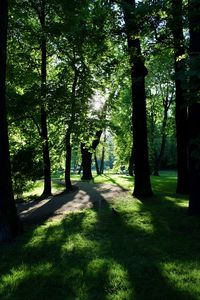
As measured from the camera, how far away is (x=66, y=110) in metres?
19.0

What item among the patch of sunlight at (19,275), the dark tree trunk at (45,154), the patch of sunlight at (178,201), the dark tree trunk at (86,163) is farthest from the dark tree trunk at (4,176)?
the dark tree trunk at (86,163)

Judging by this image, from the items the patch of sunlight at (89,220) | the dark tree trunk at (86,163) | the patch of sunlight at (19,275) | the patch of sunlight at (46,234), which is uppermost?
the dark tree trunk at (86,163)

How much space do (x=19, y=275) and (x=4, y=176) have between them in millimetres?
3634

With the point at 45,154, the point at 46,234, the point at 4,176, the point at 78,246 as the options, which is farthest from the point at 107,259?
the point at 45,154

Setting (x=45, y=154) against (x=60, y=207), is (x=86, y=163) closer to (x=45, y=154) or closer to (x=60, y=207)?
(x=45, y=154)

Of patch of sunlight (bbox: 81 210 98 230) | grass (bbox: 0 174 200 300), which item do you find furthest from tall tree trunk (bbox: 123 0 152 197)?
grass (bbox: 0 174 200 300)

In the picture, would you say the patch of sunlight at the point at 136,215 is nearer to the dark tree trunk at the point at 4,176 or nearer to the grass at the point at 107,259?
the grass at the point at 107,259

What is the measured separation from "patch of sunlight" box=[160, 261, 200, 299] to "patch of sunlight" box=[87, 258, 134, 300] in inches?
26.6

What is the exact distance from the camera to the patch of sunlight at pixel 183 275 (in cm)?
567

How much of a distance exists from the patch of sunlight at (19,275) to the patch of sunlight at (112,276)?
2.74 ft

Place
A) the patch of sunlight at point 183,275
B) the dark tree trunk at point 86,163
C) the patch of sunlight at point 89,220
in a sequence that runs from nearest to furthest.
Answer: the patch of sunlight at point 183,275, the patch of sunlight at point 89,220, the dark tree trunk at point 86,163

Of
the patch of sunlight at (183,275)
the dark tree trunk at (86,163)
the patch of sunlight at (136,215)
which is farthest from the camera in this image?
the dark tree trunk at (86,163)

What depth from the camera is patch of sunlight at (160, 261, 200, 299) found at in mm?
5670

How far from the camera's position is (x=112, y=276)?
6.26 m
